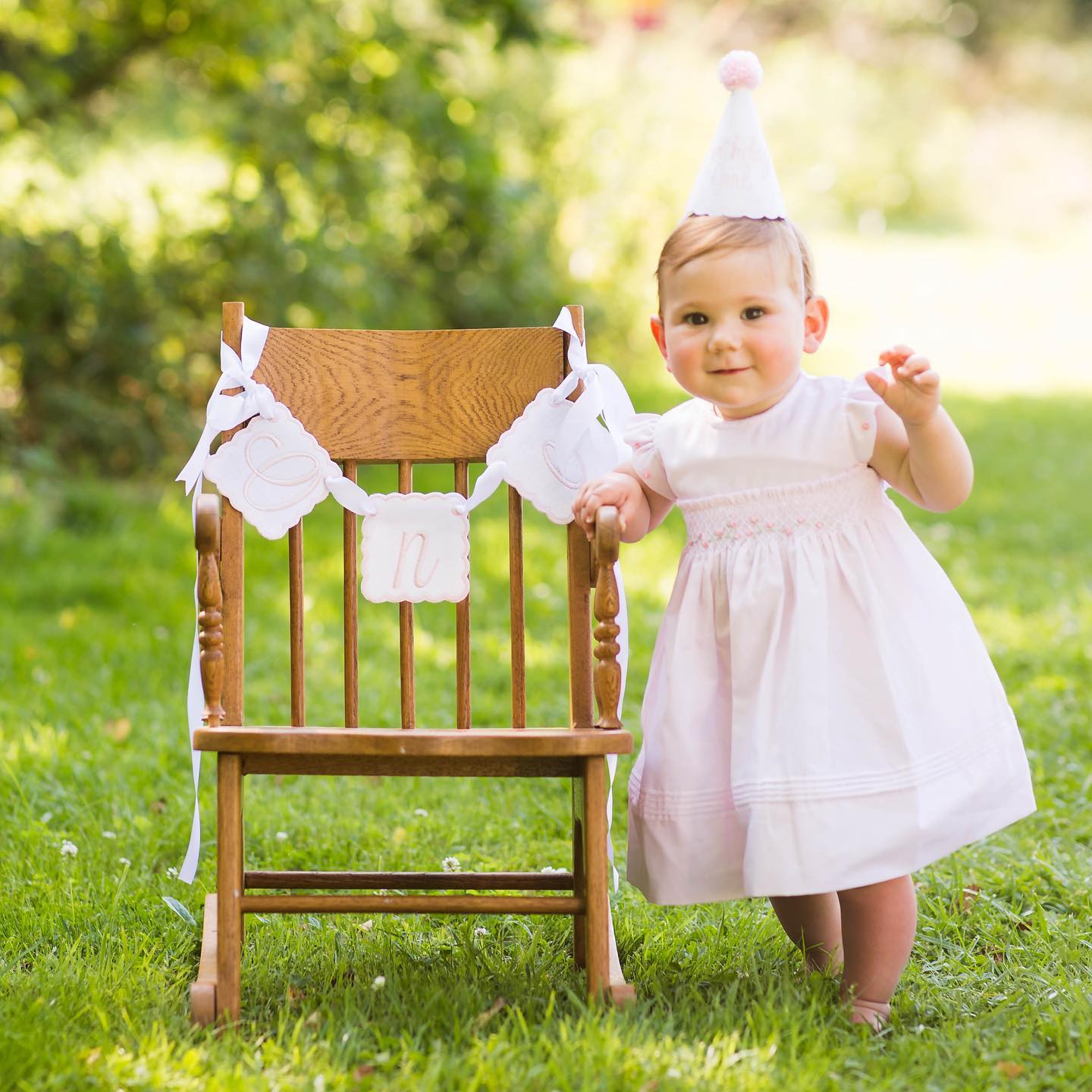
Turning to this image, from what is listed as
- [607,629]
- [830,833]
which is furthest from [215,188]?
[830,833]

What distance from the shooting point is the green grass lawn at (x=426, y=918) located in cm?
200

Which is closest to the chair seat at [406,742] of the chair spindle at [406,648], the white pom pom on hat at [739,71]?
the chair spindle at [406,648]

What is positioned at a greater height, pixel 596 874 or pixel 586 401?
pixel 586 401

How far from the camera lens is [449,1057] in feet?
6.49

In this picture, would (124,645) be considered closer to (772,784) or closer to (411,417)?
(411,417)

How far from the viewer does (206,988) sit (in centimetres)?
215

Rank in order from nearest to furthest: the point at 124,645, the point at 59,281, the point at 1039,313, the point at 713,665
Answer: the point at 713,665 → the point at 124,645 → the point at 59,281 → the point at 1039,313

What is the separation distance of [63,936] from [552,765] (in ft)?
3.15

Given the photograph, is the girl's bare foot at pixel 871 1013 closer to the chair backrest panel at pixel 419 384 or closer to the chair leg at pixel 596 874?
the chair leg at pixel 596 874

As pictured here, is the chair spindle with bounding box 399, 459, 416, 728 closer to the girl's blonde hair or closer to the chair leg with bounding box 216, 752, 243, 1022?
the chair leg with bounding box 216, 752, 243, 1022

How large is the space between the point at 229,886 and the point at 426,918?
627mm

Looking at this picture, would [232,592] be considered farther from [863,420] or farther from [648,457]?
[863,420]

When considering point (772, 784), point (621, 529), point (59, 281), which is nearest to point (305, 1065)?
point (772, 784)

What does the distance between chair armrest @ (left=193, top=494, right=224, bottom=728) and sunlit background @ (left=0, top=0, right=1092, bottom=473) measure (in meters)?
4.33
